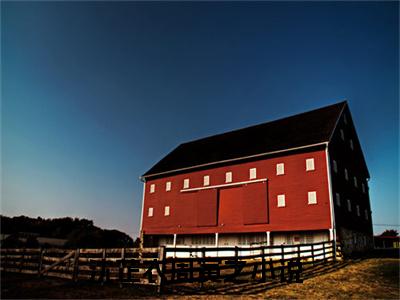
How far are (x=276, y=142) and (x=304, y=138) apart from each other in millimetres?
2605

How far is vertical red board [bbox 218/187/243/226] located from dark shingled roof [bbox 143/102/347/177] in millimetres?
3121

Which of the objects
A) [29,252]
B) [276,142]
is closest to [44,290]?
→ [29,252]

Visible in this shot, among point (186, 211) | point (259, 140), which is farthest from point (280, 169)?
point (186, 211)

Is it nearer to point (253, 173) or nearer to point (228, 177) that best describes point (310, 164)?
point (253, 173)

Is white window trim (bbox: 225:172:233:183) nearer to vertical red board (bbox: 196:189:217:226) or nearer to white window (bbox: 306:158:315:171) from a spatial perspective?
vertical red board (bbox: 196:189:217:226)

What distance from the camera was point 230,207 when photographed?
2714 cm

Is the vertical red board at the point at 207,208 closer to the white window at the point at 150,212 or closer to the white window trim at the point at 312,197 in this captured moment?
the white window at the point at 150,212

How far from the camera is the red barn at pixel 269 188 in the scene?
23031 mm

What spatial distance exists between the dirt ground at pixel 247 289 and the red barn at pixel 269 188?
8056 mm

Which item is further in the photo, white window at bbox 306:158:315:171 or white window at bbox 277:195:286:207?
white window at bbox 277:195:286:207

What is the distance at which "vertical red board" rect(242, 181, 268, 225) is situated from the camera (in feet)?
81.4

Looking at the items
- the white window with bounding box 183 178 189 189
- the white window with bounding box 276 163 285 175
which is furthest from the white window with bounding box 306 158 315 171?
the white window with bounding box 183 178 189 189

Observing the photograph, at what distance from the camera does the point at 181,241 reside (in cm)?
3039

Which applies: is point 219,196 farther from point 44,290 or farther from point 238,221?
point 44,290
